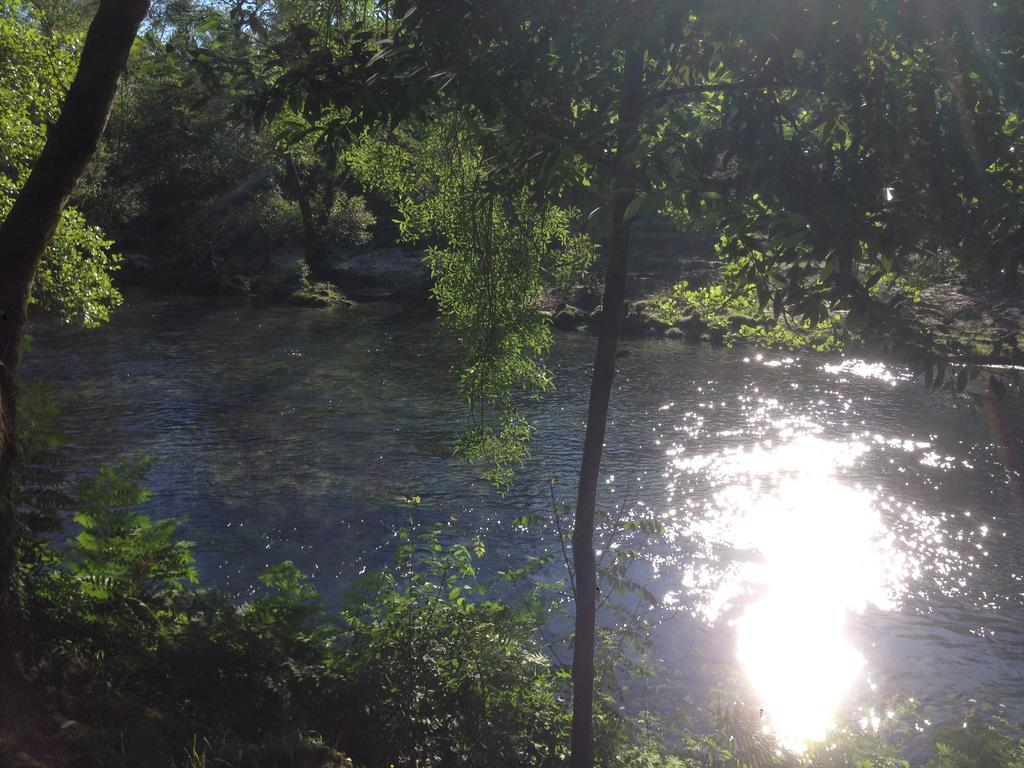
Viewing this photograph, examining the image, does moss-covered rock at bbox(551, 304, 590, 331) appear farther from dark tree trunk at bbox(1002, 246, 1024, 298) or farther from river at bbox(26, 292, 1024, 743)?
dark tree trunk at bbox(1002, 246, 1024, 298)

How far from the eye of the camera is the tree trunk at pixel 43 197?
5059 millimetres

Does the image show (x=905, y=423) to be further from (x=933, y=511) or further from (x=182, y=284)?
(x=182, y=284)

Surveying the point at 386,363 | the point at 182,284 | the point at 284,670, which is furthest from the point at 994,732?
the point at 182,284

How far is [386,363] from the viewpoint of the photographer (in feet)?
86.3

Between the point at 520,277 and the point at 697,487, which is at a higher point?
the point at 520,277

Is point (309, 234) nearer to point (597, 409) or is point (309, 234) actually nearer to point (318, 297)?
point (318, 297)

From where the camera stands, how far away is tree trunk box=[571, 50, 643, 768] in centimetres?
507

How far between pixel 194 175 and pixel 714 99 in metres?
45.2

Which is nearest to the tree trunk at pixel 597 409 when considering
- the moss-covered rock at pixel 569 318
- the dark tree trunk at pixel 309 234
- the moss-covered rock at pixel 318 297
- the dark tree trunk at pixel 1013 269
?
the dark tree trunk at pixel 1013 269

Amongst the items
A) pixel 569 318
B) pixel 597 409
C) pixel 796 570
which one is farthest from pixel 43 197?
pixel 569 318

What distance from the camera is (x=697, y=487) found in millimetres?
16344

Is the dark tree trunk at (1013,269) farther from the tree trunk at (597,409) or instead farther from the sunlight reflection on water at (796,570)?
the sunlight reflection on water at (796,570)

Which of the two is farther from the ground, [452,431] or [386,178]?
[386,178]

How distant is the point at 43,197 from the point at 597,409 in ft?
11.4
